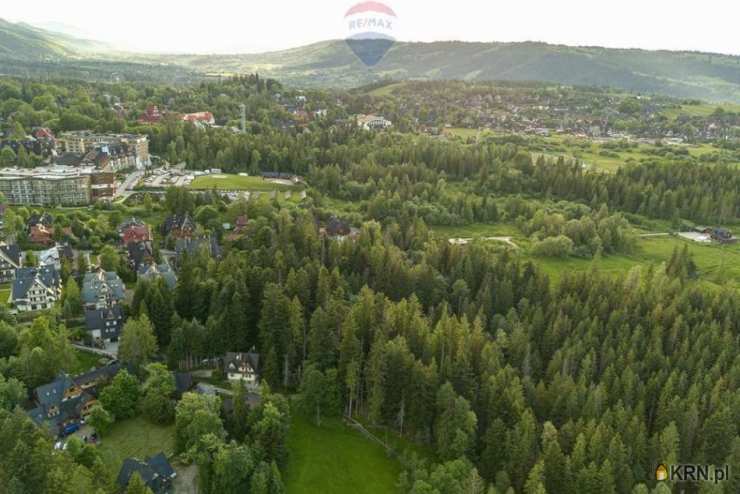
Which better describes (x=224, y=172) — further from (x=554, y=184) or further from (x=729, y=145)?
(x=729, y=145)

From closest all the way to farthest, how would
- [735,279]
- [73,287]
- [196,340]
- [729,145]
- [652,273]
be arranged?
1. [196,340]
2. [73,287]
3. [652,273]
4. [735,279]
5. [729,145]

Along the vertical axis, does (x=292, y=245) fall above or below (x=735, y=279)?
above

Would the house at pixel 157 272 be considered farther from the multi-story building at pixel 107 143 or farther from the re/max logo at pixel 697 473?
the multi-story building at pixel 107 143

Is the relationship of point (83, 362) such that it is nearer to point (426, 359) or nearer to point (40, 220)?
point (426, 359)

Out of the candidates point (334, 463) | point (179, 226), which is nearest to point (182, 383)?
point (334, 463)

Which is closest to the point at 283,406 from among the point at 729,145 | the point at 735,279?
the point at 735,279

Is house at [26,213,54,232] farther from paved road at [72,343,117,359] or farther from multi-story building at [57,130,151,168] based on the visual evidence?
multi-story building at [57,130,151,168]
